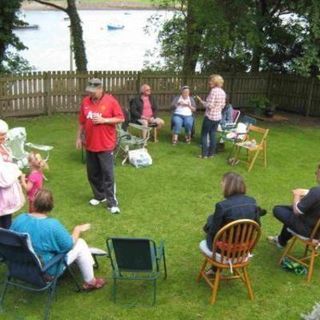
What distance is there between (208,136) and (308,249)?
434cm

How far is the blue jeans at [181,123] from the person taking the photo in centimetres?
1105

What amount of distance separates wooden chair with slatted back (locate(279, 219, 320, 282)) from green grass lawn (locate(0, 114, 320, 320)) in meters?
0.14

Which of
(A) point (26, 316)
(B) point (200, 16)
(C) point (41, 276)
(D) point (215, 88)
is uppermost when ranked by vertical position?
(B) point (200, 16)

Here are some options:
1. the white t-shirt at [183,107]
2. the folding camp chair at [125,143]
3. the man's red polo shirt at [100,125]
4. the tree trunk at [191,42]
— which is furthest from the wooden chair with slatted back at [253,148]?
the tree trunk at [191,42]

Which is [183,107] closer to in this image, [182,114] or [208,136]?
[182,114]

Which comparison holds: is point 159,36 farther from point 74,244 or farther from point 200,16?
point 74,244

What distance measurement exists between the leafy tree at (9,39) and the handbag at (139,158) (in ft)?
24.9

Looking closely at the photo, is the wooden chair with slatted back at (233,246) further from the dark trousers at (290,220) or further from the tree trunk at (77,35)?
the tree trunk at (77,35)

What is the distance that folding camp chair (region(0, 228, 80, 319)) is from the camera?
4.41 meters

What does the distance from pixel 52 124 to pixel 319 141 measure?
6.40 meters

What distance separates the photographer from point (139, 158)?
31.4 feet

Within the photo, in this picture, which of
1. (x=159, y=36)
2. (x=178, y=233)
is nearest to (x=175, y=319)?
(x=178, y=233)

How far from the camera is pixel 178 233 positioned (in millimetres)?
6746

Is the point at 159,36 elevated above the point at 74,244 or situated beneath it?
elevated above
